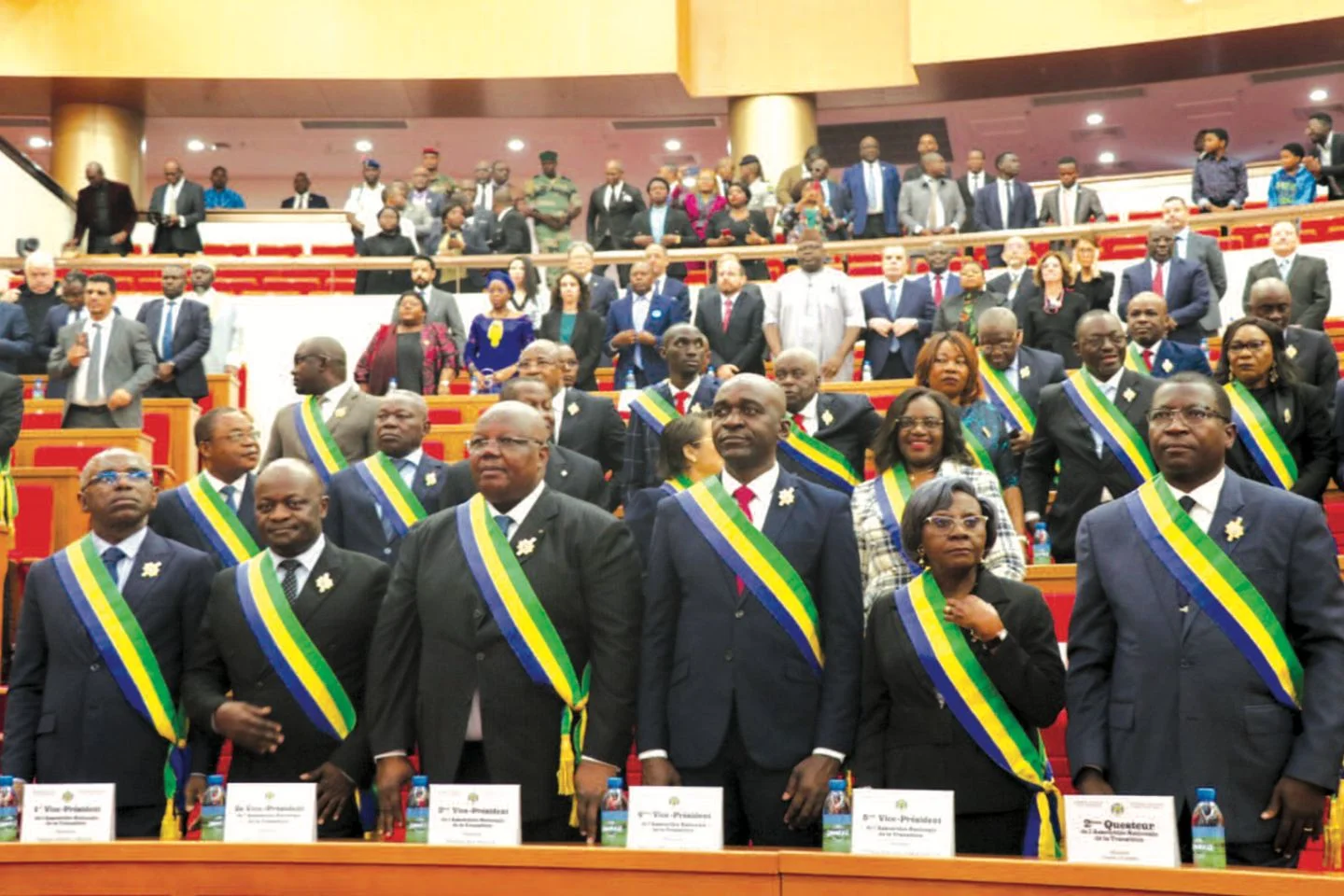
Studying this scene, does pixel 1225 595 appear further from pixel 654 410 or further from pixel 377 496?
pixel 654 410

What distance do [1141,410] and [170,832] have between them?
3.53 m

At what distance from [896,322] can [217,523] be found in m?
5.04

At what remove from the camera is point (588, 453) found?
20.9ft

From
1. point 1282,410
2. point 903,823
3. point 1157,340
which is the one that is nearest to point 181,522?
point 903,823

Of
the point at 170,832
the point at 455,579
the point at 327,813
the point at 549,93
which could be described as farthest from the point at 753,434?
the point at 549,93

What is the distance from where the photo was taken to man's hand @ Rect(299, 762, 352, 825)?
11.2 ft

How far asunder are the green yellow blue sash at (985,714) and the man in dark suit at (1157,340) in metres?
3.52

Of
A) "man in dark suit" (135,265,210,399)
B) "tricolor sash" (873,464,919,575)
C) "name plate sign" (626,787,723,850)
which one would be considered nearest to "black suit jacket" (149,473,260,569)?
"tricolor sash" (873,464,919,575)

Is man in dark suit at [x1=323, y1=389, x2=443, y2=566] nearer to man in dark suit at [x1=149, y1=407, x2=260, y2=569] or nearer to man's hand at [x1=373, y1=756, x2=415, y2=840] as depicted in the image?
man in dark suit at [x1=149, y1=407, x2=260, y2=569]

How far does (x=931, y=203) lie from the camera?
42.6 feet

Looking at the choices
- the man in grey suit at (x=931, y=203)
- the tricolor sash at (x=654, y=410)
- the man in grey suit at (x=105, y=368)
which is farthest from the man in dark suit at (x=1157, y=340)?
the man in grey suit at (x=931, y=203)

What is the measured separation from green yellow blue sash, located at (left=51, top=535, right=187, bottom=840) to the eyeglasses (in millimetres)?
1814

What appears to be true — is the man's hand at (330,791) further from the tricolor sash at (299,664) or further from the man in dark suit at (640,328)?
the man in dark suit at (640,328)

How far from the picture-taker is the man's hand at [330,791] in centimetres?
341
